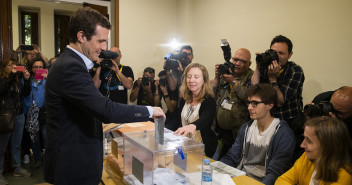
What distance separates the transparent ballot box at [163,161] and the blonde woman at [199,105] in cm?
59

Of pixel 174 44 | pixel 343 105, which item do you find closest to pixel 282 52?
pixel 343 105

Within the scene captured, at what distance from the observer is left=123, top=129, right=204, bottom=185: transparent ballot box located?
4.52 feet

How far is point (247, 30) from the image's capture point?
364cm

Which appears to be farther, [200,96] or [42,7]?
[42,7]

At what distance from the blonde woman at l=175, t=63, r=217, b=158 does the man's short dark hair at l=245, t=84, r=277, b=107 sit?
1.25ft

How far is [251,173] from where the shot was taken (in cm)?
197

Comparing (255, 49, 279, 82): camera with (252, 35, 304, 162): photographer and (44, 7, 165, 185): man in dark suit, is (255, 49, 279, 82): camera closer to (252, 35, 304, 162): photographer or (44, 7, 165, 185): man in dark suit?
(252, 35, 304, 162): photographer

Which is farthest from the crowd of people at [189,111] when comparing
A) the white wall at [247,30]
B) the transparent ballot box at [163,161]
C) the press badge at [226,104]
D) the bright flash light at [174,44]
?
the bright flash light at [174,44]

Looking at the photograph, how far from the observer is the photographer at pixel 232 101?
8.53 feet

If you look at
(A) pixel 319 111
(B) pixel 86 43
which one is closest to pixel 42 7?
(B) pixel 86 43

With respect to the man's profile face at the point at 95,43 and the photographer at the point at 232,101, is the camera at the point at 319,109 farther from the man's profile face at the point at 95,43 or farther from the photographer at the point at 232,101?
the man's profile face at the point at 95,43

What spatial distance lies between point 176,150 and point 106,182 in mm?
525

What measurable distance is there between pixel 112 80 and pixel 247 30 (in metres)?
1.89

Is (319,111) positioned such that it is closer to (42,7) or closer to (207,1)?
(207,1)
